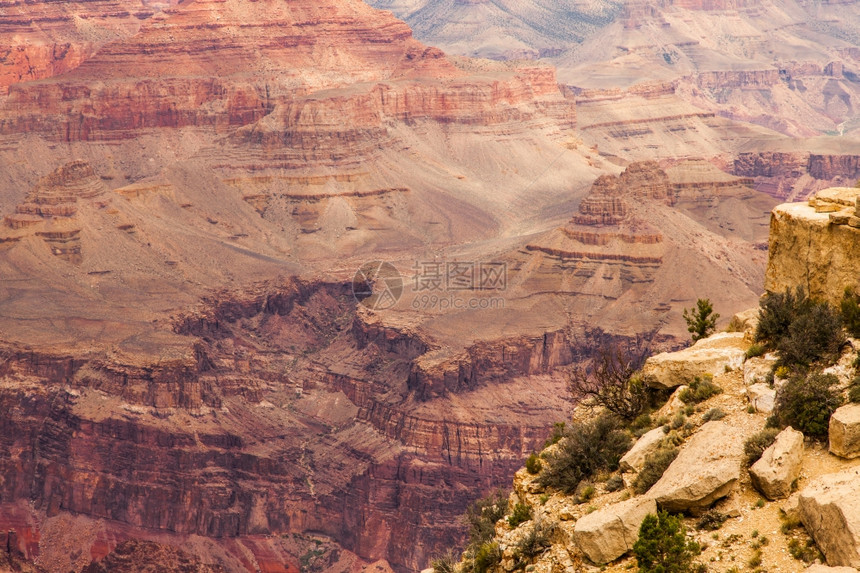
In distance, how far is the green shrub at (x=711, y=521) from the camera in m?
18.0

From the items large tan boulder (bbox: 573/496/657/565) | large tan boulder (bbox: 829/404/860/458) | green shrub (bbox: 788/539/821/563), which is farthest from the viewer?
A: large tan boulder (bbox: 573/496/657/565)

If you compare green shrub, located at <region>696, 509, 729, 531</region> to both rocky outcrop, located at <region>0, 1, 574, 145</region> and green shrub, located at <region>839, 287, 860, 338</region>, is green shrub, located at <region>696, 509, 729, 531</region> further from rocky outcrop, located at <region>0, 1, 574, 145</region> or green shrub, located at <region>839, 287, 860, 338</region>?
rocky outcrop, located at <region>0, 1, 574, 145</region>

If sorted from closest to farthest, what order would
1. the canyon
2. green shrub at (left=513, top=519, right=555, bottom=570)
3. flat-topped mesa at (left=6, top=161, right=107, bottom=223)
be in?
green shrub at (left=513, top=519, right=555, bottom=570) < the canyon < flat-topped mesa at (left=6, top=161, right=107, bottom=223)

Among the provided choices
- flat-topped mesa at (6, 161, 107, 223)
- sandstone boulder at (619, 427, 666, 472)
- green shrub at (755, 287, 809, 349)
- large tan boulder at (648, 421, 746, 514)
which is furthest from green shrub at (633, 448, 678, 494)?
flat-topped mesa at (6, 161, 107, 223)

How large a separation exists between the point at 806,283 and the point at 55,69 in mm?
159106

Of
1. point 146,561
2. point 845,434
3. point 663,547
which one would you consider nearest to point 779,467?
point 845,434

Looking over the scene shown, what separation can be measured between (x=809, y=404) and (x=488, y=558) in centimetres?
588

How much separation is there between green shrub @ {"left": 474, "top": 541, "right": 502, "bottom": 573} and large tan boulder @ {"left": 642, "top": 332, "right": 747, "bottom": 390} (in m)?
4.46

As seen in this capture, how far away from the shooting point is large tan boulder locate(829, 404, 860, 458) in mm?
17734

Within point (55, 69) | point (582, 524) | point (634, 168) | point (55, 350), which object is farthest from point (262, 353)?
point (582, 524)

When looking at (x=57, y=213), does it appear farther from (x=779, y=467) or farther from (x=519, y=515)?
(x=779, y=467)

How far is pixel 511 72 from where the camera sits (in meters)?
176

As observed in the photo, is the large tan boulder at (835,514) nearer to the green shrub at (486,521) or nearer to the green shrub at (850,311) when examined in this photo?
the green shrub at (850,311)

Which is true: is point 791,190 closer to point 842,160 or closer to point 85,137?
point 842,160
